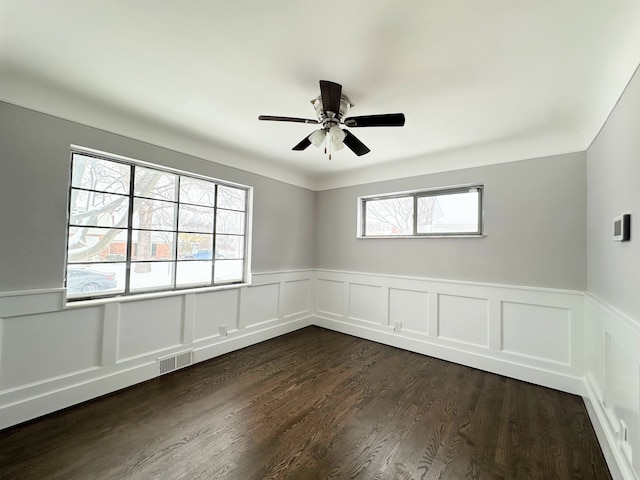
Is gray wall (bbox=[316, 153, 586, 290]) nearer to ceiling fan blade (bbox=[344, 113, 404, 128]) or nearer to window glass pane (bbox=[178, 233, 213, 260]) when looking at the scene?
ceiling fan blade (bbox=[344, 113, 404, 128])

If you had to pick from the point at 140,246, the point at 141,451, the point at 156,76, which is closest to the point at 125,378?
the point at 141,451

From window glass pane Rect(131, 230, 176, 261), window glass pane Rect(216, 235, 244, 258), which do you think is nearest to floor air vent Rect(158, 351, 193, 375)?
window glass pane Rect(131, 230, 176, 261)

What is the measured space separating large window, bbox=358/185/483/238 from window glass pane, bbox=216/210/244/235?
1750mm

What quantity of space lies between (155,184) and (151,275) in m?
0.95

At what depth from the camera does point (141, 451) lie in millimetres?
1758

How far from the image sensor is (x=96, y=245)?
2.45 m

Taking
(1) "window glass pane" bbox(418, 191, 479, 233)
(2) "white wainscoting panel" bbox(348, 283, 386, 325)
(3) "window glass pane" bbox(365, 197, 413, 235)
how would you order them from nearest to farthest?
(1) "window glass pane" bbox(418, 191, 479, 233) < (3) "window glass pane" bbox(365, 197, 413, 235) < (2) "white wainscoting panel" bbox(348, 283, 386, 325)

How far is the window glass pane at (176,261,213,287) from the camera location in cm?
308

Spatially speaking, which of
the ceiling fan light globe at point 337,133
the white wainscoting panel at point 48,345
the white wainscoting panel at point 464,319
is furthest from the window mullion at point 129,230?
the white wainscoting panel at point 464,319

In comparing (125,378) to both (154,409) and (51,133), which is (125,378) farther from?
(51,133)

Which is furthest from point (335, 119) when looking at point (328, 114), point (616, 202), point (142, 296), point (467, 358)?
point (467, 358)

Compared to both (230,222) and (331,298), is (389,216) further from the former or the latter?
(230,222)

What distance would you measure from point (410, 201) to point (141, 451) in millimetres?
3658

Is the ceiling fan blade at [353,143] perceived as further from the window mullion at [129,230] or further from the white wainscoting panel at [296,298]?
the white wainscoting panel at [296,298]
